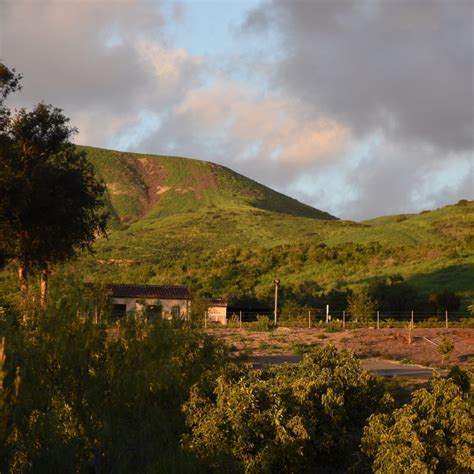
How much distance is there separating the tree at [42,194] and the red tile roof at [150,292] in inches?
750

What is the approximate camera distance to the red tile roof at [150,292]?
195ft

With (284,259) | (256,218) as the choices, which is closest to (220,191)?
(256,218)

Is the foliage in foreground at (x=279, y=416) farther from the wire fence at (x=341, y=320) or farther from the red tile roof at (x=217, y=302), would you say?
the red tile roof at (x=217, y=302)

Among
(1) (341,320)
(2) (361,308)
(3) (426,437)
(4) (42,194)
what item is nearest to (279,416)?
(3) (426,437)

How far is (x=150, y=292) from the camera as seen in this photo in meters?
61.0

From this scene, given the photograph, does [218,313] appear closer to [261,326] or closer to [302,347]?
[261,326]

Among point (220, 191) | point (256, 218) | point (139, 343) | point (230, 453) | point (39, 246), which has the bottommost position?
point (230, 453)

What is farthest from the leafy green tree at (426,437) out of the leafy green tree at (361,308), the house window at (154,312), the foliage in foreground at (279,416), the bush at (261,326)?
the leafy green tree at (361,308)

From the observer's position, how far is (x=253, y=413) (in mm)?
17734

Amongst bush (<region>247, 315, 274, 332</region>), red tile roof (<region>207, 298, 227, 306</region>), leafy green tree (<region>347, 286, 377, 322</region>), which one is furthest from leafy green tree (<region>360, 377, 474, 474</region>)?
red tile roof (<region>207, 298, 227, 306</region>)

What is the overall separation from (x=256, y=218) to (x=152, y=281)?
63450 mm

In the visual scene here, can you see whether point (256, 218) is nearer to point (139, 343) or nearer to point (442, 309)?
point (442, 309)

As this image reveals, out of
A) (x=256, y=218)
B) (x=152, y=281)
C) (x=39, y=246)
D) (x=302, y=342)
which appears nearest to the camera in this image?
(x=39, y=246)

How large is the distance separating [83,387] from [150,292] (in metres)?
45.9
